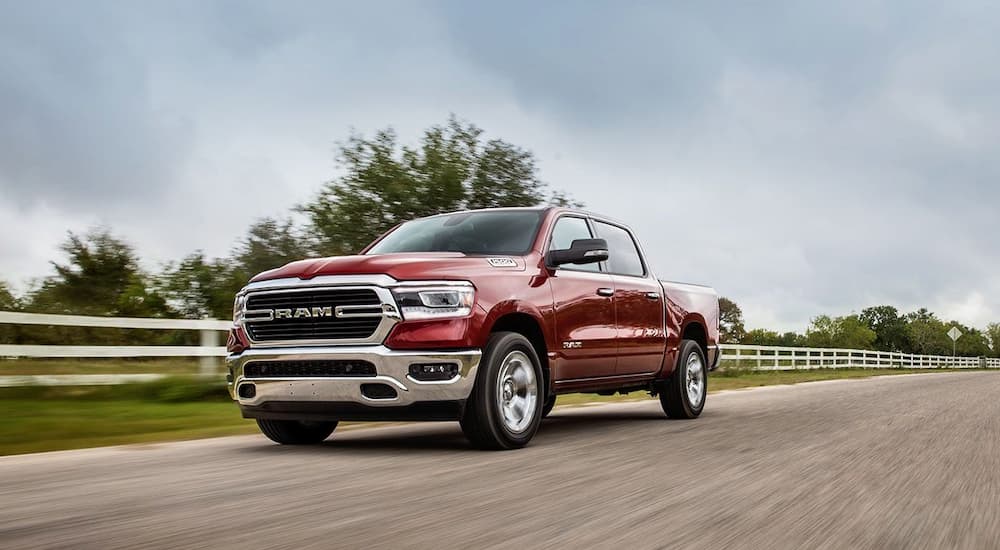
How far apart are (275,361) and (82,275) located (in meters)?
25.7

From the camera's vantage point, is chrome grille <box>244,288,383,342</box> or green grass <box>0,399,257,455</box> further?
green grass <box>0,399,257,455</box>

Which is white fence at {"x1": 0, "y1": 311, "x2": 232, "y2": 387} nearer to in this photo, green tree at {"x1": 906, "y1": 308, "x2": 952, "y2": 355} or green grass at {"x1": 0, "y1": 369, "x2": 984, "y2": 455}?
green grass at {"x1": 0, "y1": 369, "x2": 984, "y2": 455}

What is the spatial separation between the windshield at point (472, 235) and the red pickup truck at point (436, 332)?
0.06 feet

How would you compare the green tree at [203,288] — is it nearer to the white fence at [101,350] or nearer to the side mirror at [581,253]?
the white fence at [101,350]

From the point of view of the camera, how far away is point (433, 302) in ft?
21.9

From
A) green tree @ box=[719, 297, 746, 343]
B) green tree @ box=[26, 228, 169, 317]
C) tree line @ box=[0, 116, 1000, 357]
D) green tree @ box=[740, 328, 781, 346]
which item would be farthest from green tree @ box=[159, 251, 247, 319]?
green tree @ box=[740, 328, 781, 346]

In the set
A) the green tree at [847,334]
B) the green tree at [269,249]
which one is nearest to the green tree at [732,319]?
the green tree at [847,334]

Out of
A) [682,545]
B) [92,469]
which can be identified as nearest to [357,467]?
[92,469]

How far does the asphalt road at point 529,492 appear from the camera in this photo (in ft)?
12.7

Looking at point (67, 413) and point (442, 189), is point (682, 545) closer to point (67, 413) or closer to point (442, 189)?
point (67, 413)

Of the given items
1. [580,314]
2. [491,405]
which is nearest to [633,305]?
[580,314]

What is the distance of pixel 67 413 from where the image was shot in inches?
403

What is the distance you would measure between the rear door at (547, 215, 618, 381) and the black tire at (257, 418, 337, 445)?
1.99 metres

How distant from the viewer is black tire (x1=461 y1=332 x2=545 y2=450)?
674 cm
